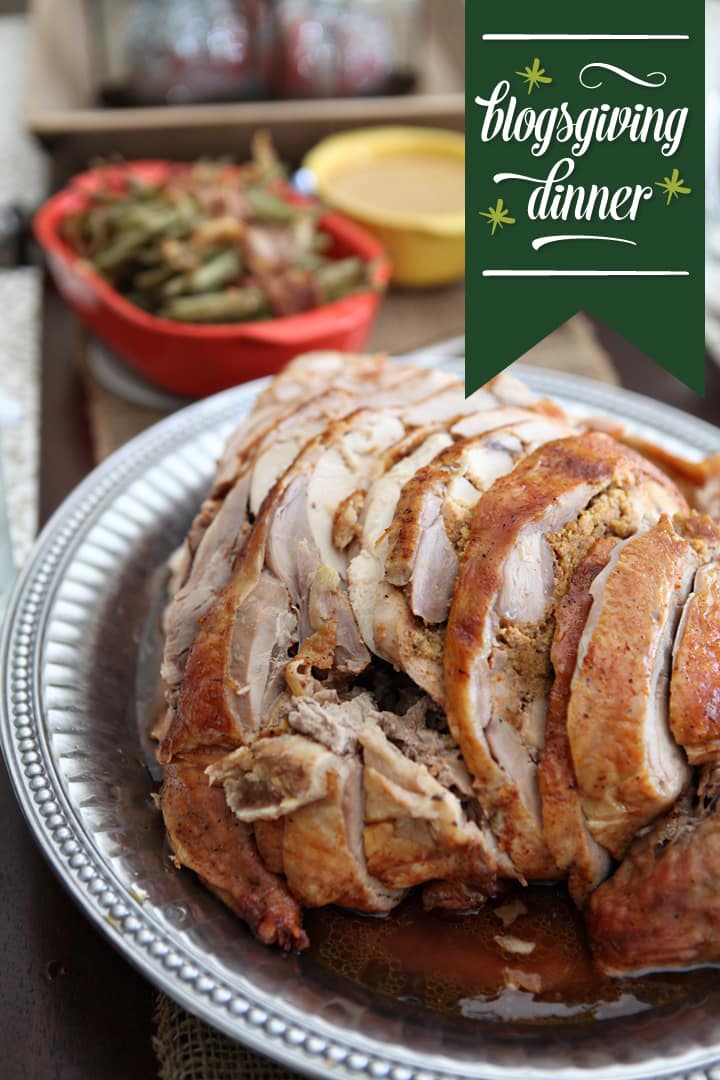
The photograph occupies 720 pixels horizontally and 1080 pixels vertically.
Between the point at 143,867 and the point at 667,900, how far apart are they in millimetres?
864

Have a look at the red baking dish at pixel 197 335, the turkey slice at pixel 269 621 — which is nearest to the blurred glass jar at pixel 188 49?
the red baking dish at pixel 197 335

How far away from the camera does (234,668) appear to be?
1811 mm

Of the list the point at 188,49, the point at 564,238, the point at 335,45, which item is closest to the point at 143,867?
the point at 564,238

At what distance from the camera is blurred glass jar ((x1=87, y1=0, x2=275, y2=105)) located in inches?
189

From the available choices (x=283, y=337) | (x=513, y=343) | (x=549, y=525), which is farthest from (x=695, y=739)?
(x=283, y=337)

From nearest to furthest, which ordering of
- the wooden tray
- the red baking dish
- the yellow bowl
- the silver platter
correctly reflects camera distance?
the silver platter < the red baking dish < the yellow bowl < the wooden tray

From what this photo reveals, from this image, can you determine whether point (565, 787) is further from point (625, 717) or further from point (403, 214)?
point (403, 214)

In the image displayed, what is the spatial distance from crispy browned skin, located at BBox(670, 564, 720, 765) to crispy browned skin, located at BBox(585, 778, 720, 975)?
77 millimetres

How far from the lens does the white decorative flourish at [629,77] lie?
1.67 metres

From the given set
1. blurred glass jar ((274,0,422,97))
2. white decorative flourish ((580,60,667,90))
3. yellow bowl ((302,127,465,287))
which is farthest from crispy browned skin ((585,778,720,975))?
blurred glass jar ((274,0,422,97))

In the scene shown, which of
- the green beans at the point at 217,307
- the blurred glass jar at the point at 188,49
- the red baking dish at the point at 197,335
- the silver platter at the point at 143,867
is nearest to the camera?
the silver platter at the point at 143,867

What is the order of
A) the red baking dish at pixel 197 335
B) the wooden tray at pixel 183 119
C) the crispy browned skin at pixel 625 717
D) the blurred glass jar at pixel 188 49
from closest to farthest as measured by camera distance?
the crispy browned skin at pixel 625 717 < the red baking dish at pixel 197 335 < the wooden tray at pixel 183 119 < the blurred glass jar at pixel 188 49

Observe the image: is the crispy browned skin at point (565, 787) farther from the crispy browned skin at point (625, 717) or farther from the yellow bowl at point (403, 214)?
the yellow bowl at point (403, 214)

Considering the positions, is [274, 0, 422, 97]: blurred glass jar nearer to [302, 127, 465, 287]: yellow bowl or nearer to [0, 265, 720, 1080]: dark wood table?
[302, 127, 465, 287]: yellow bowl
